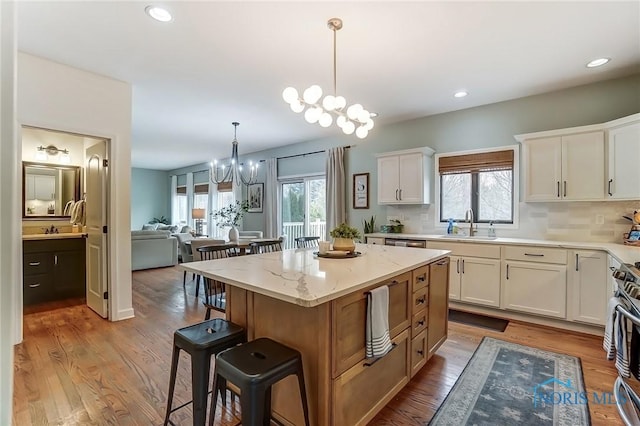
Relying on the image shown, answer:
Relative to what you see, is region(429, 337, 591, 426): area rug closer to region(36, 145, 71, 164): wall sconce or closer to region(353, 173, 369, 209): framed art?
region(353, 173, 369, 209): framed art

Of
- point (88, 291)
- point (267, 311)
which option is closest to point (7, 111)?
point (267, 311)

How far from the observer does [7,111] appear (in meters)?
0.33

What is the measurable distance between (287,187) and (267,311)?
17.2 ft

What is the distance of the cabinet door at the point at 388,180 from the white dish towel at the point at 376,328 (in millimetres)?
3133

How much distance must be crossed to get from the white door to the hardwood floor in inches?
8.8

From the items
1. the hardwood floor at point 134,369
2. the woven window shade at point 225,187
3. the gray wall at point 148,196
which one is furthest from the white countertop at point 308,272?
the gray wall at point 148,196

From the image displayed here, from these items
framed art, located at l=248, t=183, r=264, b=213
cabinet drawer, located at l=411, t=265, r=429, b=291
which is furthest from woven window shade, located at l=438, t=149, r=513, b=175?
framed art, located at l=248, t=183, r=264, b=213

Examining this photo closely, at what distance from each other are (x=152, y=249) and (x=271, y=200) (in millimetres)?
2671

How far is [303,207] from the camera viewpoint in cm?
664

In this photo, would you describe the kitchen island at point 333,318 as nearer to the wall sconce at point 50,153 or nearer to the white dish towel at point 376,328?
the white dish towel at point 376,328

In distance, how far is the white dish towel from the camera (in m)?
1.74

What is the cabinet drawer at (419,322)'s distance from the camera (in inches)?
89.7

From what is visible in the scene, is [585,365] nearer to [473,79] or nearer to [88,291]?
[473,79]

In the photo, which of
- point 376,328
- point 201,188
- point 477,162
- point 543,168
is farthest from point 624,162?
point 201,188
